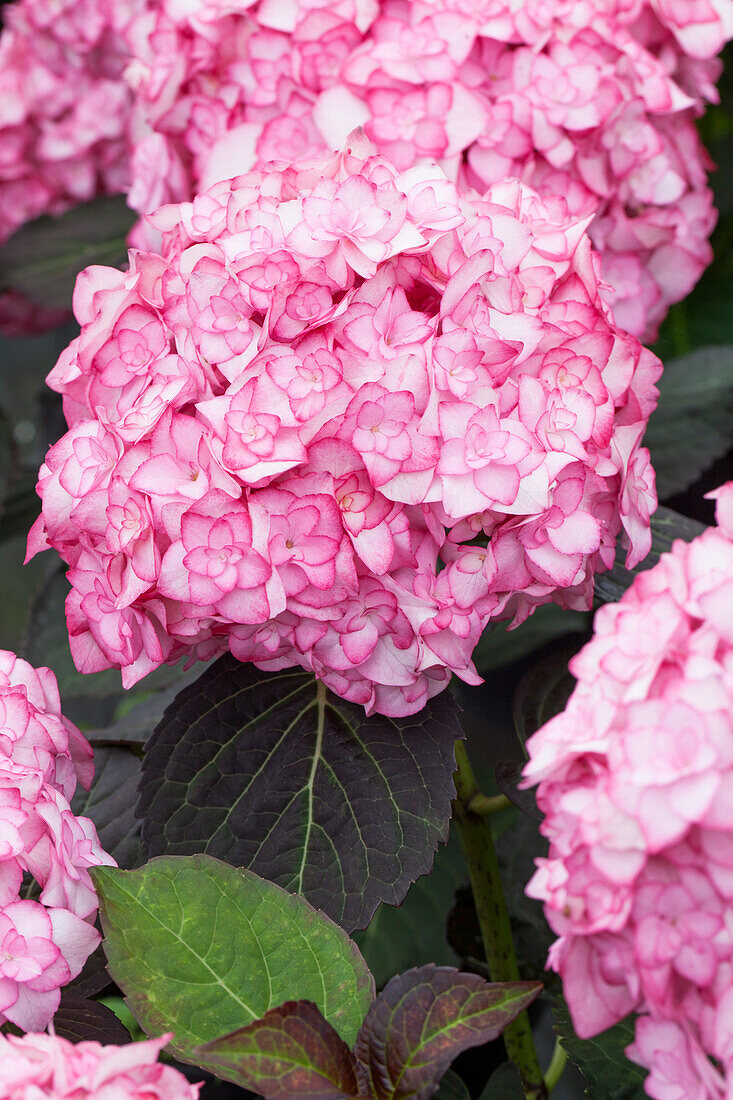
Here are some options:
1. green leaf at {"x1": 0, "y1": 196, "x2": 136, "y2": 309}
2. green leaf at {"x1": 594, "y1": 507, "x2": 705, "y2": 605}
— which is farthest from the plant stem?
green leaf at {"x1": 0, "y1": 196, "x2": 136, "y2": 309}

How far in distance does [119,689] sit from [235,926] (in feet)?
1.32

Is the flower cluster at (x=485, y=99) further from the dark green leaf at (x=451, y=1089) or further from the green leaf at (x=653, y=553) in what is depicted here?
the dark green leaf at (x=451, y=1089)

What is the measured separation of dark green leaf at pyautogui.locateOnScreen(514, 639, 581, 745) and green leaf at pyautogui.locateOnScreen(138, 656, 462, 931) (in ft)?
0.24

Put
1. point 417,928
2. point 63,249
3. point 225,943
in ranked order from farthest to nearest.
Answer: point 63,249 < point 417,928 < point 225,943

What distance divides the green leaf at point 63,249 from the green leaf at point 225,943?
2.03ft

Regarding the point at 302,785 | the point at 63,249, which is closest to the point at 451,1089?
the point at 302,785

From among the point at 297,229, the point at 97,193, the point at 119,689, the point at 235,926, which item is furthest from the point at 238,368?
the point at 97,193

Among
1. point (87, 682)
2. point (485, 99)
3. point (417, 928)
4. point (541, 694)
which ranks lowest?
point (417, 928)

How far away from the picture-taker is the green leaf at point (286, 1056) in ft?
1.24

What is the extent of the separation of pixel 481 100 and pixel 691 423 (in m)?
0.31

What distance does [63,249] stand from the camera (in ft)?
3.28

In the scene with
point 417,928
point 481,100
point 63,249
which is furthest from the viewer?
point 63,249

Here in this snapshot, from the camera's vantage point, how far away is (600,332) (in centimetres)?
51

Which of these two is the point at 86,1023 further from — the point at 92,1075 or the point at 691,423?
the point at 691,423
